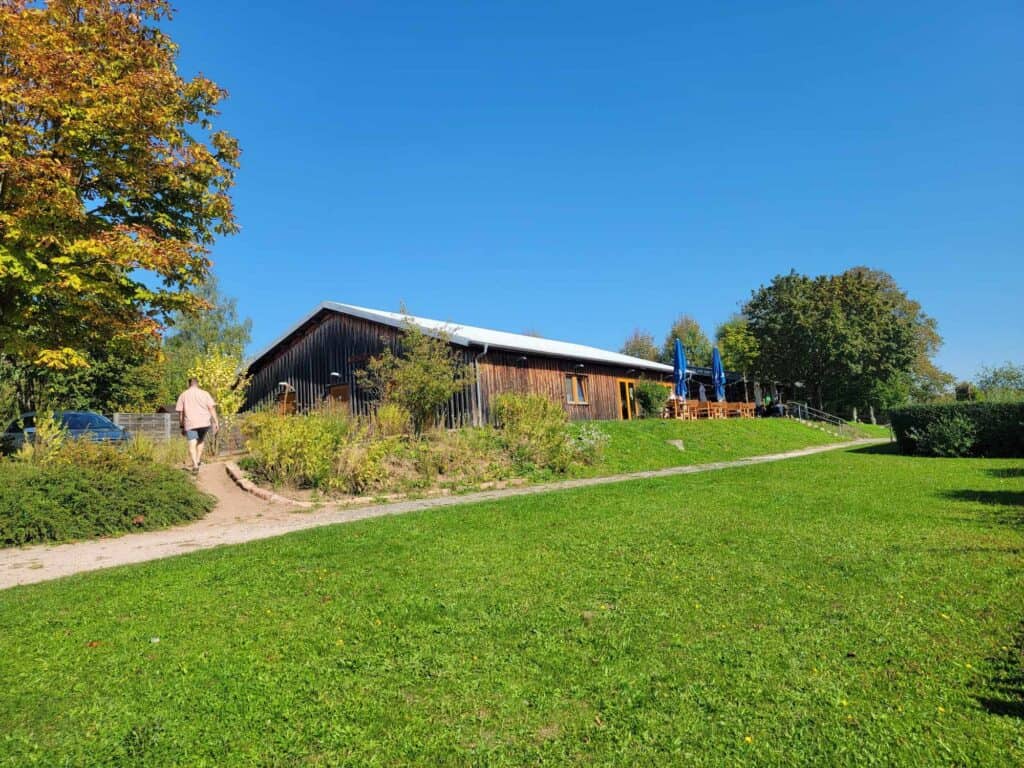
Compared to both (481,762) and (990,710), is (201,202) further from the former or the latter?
(990,710)

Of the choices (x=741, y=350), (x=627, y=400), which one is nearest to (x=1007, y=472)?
(x=627, y=400)

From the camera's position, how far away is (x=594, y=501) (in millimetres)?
8391

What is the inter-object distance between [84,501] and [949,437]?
19.3 meters

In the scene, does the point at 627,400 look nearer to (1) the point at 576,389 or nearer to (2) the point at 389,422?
(1) the point at 576,389

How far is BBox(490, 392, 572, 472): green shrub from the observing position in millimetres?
13211

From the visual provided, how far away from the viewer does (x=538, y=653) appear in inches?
131

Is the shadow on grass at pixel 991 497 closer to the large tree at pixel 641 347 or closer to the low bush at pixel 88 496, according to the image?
the low bush at pixel 88 496

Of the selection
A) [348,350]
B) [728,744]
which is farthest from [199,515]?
[348,350]

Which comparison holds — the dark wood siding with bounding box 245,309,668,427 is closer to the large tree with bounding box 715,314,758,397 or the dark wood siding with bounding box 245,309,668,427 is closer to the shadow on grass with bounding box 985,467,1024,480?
the shadow on grass with bounding box 985,467,1024,480

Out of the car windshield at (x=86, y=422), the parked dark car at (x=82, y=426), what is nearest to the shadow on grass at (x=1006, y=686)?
the parked dark car at (x=82, y=426)

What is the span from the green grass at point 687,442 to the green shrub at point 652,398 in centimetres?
270

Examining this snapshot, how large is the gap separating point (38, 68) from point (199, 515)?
6536mm

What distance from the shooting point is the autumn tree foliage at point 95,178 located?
26.5 ft

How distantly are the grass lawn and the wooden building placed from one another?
43.1 ft
